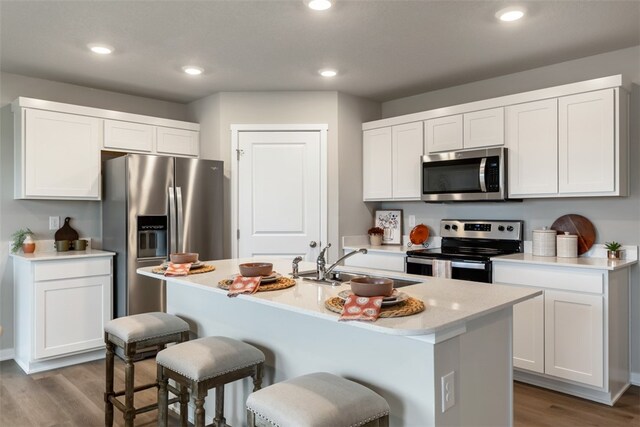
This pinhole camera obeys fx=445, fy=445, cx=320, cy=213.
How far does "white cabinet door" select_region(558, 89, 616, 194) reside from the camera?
3.00 m

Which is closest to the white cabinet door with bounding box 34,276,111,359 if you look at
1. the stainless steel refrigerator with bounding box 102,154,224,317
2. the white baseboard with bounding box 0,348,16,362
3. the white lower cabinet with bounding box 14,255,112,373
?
the white lower cabinet with bounding box 14,255,112,373

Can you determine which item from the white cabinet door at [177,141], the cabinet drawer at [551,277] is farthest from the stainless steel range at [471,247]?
the white cabinet door at [177,141]

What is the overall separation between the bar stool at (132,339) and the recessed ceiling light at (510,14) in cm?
257

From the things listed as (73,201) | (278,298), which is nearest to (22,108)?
(73,201)

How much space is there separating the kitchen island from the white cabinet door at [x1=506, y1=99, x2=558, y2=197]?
5.51ft

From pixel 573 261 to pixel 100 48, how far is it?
3.63 meters

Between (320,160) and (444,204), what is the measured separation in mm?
1264

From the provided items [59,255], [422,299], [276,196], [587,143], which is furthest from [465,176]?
[59,255]

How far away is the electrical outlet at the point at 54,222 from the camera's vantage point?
3.91 m

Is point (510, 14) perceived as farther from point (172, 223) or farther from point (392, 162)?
point (172, 223)

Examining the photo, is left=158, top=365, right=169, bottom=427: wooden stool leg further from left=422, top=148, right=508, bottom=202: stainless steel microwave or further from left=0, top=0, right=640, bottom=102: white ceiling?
left=422, top=148, right=508, bottom=202: stainless steel microwave

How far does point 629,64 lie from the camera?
321cm

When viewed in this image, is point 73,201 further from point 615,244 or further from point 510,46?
point 615,244

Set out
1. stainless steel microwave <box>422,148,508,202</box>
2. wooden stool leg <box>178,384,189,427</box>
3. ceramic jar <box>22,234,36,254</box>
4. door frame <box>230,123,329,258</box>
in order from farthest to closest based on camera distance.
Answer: door frame <box>230,123,329,258</box>
ceramic jar <box>22,234,36,254</box>
stainless steel microwave <box>422,148,508,202</box>
wooden stool leg <box>178,384,189,427</box>
